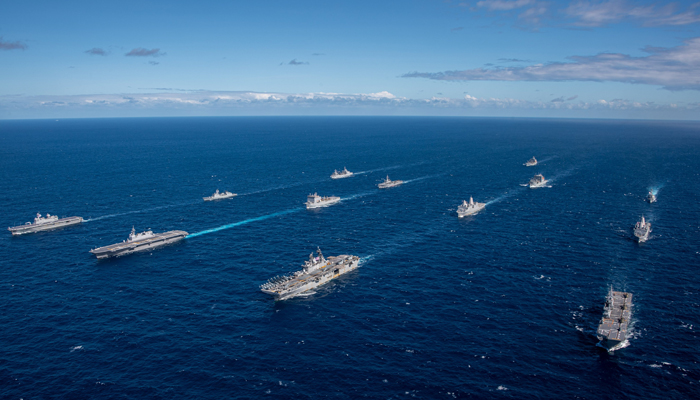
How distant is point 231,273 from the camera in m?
149

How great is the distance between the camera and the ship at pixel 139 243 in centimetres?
16275

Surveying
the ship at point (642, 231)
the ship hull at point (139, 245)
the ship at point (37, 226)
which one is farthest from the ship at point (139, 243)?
the ship at point (642, 231)

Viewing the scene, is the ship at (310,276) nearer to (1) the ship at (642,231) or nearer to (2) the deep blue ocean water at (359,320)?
(2) the deep blue ocean water at (359,320)

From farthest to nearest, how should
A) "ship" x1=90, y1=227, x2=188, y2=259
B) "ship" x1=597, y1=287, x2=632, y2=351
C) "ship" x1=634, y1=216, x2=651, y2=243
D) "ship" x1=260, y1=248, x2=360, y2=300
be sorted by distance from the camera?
1. "ship" x1=634, y1=216, x2=651, y2=243
2. "ship" x1=90, y1=227, x2=188, y2=259
3. "ship" x1=260, y1=248, x2=360, y2=300
4. "ship" x1=597, y1=287, x2=632, y2=351

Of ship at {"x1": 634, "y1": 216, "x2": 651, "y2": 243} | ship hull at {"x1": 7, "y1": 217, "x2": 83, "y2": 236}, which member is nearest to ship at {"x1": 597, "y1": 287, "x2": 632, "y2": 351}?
ship at {"x1": 634, "y1": 216, "x2": 651, "y2": 243}

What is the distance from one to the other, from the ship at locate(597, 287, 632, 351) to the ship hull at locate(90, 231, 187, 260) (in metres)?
156

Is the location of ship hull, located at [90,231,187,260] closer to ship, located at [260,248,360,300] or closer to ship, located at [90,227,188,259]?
ship, located at [90,227,188,259]

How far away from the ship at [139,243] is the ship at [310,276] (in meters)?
65.1

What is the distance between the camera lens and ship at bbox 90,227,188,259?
162750 mm

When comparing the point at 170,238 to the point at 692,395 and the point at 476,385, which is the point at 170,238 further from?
the point at 692,395

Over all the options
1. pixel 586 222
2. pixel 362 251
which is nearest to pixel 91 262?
pixel 362 251

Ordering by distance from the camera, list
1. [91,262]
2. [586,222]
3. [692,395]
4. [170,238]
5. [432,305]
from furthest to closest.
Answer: [586,222] → [170,238] → [91,262] → [432,305] → [692,395]

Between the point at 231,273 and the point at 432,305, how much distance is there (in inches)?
2747

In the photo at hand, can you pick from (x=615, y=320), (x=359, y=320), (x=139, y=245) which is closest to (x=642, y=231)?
(x=615, y=320)
